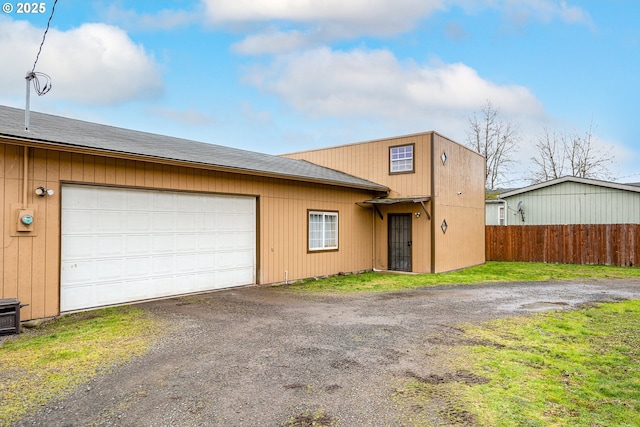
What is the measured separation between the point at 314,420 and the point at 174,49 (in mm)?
13498

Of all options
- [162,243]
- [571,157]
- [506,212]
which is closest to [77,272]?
[162,243]

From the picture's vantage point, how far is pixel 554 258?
51.2 feet

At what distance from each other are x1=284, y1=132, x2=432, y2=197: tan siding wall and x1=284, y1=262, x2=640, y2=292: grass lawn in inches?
112

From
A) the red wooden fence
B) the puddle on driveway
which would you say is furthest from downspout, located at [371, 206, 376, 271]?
the red wooden fence

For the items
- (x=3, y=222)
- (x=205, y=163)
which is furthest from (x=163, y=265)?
(x=3, y=222)

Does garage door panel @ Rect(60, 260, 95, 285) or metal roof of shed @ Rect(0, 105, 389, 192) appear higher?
metal roof of shed @ Rect(0, 105, 389, 192)

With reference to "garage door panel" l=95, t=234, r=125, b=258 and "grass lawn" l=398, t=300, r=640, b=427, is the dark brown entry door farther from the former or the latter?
"garage door panel" l=95, t=234, r=125, b=258

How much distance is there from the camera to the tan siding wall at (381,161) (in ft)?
40.5

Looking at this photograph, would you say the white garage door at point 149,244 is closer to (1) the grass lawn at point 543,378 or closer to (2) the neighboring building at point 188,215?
(2) the neighboring building at point 188,215

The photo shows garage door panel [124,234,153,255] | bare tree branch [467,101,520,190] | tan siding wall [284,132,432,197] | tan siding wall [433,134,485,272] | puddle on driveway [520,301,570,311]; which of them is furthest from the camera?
bare tree branch [467,101,520,190]

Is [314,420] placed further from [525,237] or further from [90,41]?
[525,237]

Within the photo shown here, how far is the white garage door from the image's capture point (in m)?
6.67

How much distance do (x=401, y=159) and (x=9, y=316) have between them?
10.9m

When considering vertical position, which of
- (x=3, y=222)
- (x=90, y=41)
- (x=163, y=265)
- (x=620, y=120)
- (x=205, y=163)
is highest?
(x=620, y=120)
